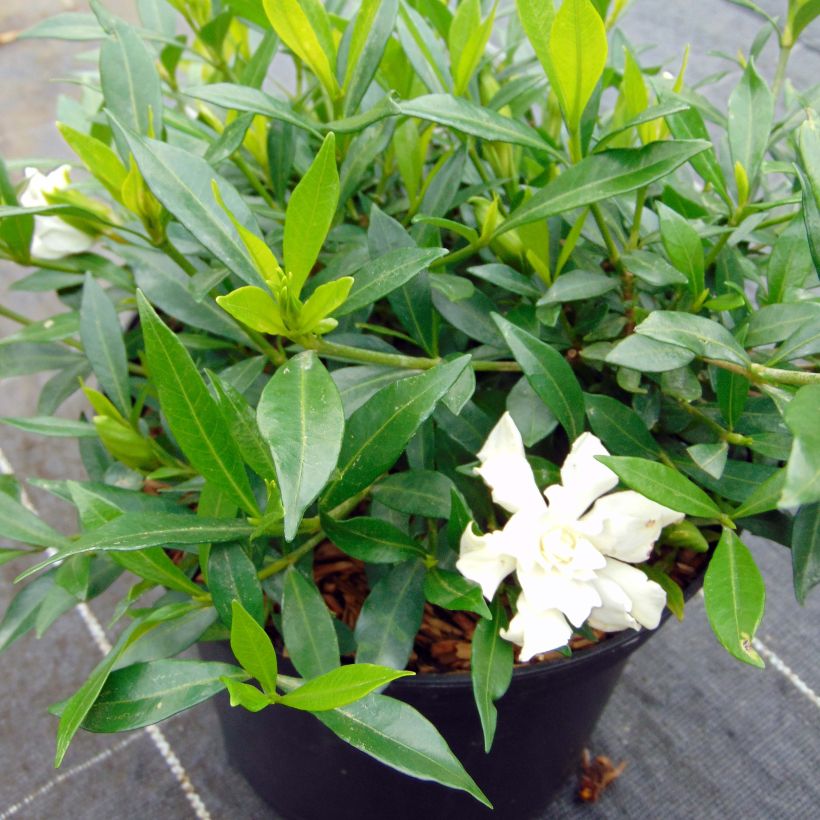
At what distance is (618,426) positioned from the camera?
615 millimetres

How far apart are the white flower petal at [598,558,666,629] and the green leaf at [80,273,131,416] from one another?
1.33ft

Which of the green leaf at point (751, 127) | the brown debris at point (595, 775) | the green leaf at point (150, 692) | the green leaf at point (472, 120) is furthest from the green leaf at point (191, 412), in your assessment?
the brown debris at point (595, 775)

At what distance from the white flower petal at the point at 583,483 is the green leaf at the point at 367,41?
301 millimetres

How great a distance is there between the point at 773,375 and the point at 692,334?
60 millimetres

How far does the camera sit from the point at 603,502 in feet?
1.82

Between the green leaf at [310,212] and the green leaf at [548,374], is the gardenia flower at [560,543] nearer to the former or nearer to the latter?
the green leaf at [548,374]

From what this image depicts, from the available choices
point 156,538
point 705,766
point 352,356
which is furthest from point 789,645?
point 156,538

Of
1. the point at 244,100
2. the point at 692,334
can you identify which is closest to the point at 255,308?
the point at 244,100

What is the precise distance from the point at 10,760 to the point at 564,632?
91cm

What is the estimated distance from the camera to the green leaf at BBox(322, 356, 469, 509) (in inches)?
20.2

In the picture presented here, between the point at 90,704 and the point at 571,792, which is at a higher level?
the point at 90,704

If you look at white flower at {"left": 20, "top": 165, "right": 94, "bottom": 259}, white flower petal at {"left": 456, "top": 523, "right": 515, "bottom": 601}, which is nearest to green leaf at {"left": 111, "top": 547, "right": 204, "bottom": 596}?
white flower petal at {"left": 456, "top": 523, "right": 515, "bottom": 601}

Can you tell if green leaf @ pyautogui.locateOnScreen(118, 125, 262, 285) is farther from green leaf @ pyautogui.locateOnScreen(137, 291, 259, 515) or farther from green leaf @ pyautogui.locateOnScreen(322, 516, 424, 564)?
green leaf @ pyautogui.locateOnScreen(322, 516, 424, 564)

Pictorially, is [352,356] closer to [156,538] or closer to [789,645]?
[156,538]
